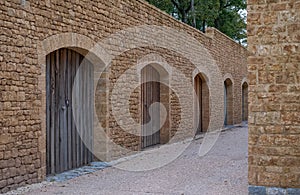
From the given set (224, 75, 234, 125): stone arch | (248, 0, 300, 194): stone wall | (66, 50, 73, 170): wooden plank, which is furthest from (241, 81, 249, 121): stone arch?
(248, 0, 300, 194): stone wall

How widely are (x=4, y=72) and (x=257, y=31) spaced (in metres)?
3.33

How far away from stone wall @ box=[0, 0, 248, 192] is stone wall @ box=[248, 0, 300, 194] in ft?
10.1

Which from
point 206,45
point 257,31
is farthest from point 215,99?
point 257,31

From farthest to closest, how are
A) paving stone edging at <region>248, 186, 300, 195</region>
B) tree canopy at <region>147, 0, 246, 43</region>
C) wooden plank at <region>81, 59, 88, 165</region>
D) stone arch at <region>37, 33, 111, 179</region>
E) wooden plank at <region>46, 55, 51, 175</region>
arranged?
tree canopy at <region>147, 0, 246, 43</region> < wooden plank at <region>81, 59, 88, 165</region> < wooden plank at <region>46, 55, 51, 175</region> < stone arch at <region>37, 33, 111, 179</region> < paving stone edging at <region>248, 186, 300, 195</region>

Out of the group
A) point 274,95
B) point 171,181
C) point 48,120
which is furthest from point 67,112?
point 274,95

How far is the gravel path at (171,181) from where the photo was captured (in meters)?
5.70

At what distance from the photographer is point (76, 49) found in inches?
289

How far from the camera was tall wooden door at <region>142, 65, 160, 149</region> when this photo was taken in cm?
1038

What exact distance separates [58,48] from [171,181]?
2.73m

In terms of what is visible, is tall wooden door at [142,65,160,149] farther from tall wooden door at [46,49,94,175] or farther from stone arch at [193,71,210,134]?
stone arch at [193,71,210,134]

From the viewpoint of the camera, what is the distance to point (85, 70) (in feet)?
25.7

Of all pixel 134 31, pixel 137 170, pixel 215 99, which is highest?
pixel 134 31

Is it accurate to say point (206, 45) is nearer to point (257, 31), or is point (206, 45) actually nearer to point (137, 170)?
point (137, 170)

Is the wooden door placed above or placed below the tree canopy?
below
